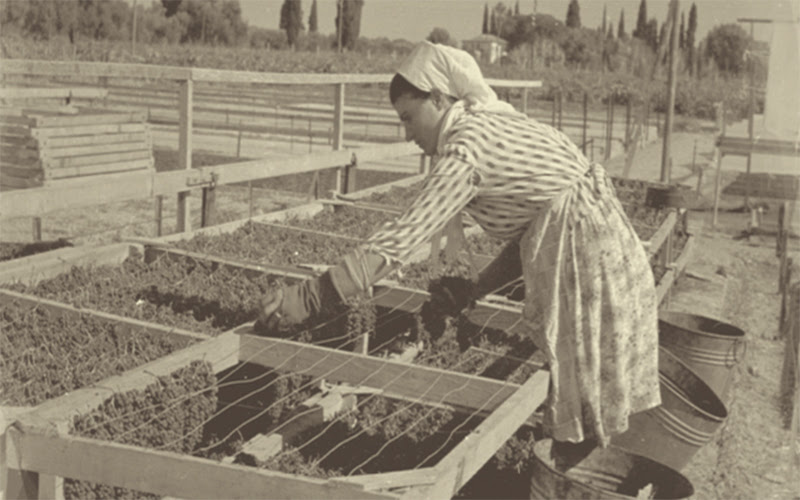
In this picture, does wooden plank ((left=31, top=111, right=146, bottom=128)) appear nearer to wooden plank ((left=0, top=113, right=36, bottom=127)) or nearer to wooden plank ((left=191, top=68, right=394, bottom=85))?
wooden plank ((left=0, top=113, right=36, bottom=127))

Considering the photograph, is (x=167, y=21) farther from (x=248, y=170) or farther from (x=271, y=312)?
(x=271, y=312)

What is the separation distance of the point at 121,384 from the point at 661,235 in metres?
5.41

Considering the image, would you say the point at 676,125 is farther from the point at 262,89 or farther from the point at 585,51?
the point at 585,51

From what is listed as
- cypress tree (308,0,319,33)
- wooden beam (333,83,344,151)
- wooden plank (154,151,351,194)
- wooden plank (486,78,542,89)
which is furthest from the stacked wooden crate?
cypress tree (308,0,319,33)

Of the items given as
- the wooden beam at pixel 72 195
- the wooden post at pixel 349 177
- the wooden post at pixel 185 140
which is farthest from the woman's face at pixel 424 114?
the wooden post at pixel 349 177

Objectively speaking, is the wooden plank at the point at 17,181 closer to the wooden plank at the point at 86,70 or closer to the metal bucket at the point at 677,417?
the wooden plank at the point at 86,70

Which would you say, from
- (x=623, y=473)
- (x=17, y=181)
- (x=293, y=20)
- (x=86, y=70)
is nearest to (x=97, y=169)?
(x=17, y=181)

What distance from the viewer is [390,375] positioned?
13.7ft

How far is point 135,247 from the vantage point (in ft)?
20.1

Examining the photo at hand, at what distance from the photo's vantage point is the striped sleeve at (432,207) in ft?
9.73

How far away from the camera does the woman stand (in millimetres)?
2996

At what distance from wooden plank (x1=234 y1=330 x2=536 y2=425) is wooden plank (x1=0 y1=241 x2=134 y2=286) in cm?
181

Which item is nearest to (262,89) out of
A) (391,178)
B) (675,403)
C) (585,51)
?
(391,178)

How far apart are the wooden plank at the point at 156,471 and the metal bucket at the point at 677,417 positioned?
198 centimetres
